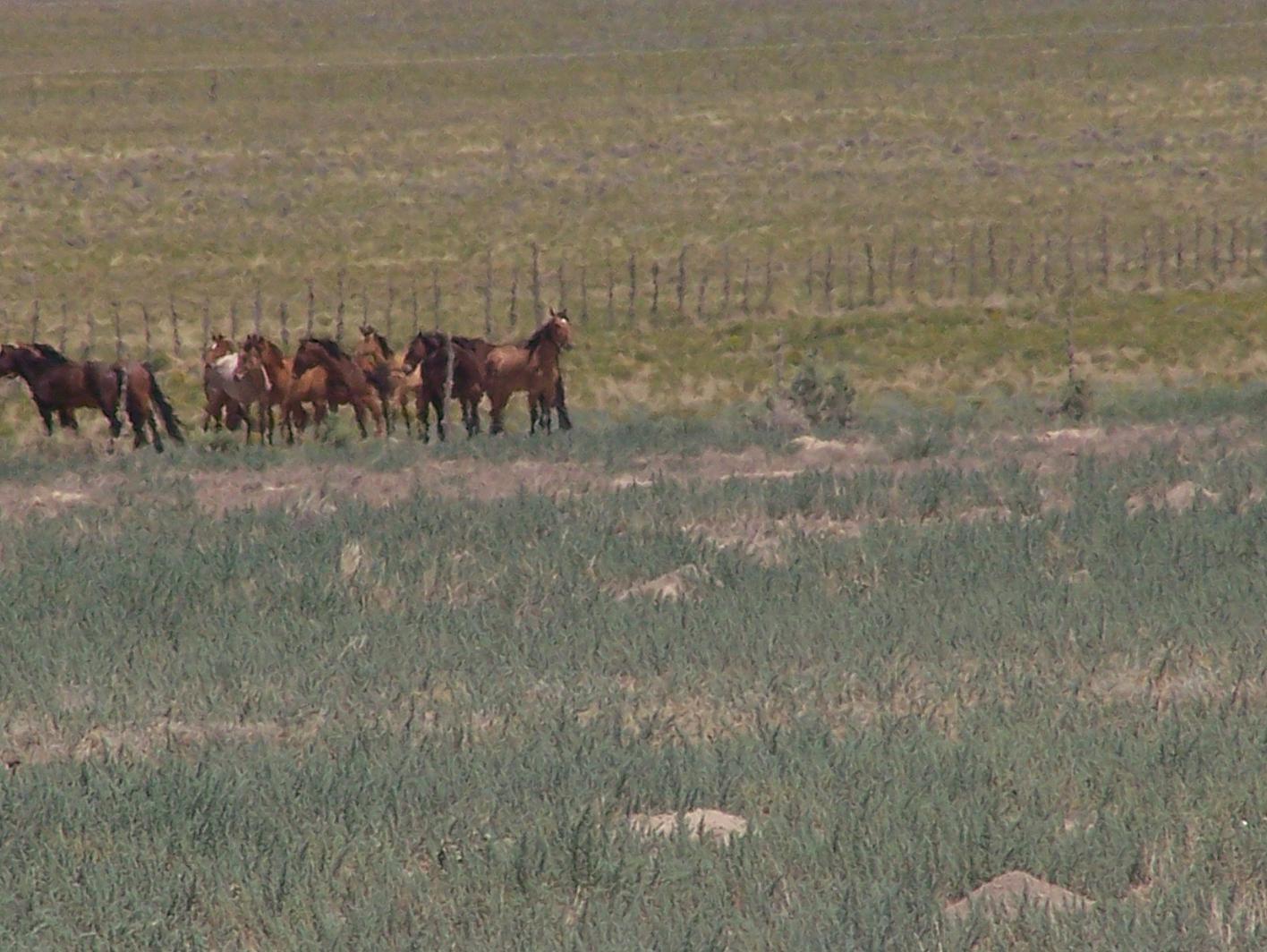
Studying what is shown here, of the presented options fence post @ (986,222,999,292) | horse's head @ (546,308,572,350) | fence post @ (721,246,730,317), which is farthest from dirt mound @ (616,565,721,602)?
fence post @ (986,222,999,292)

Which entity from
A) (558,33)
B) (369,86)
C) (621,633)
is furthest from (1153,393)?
(558,33)

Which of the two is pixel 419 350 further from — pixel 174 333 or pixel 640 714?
pixel 640 714

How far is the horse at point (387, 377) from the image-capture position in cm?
2133

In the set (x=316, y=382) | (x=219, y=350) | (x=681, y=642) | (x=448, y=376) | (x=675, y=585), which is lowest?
(x=316, y=382)

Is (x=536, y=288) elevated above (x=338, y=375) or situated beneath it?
situated beneath

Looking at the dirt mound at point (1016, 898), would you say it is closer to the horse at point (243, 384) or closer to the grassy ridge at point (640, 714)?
the grassy ridge at point (640, 714)

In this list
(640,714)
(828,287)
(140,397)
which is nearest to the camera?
(640,714)

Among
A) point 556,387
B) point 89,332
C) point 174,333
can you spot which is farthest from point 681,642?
point 89,332

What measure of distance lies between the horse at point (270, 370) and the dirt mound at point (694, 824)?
15.1 meters

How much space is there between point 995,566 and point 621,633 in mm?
2394

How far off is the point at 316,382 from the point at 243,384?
2.61 ft

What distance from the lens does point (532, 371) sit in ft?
68.0

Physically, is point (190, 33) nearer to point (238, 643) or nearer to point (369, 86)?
point (369, 86)

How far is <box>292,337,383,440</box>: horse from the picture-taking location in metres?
21.2
